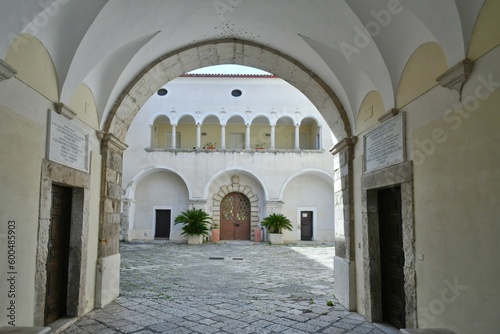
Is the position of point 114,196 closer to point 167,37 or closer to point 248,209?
point 167,37

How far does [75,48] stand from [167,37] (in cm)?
165

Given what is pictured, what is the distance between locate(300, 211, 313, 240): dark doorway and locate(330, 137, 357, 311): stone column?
43.1ft

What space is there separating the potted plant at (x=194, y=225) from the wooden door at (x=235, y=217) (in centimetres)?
210

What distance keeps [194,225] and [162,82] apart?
11293 mm

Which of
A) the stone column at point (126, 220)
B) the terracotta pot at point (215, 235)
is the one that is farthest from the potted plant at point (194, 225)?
the stone column at point (126, 220)

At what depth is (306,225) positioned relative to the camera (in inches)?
784

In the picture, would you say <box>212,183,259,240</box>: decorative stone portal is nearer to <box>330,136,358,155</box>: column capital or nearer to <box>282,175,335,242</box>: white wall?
<box>282,175,335,242</box>: white wall

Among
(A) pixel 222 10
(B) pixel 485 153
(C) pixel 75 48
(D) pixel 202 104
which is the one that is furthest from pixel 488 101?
(D) pixel 202 104

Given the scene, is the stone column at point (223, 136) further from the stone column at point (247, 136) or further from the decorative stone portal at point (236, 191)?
the decorative stone portal at point (236, 191)

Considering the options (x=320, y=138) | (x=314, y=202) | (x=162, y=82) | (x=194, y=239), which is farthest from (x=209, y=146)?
(x=162, y=82)

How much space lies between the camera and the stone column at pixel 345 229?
605cm

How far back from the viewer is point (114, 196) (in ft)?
21.6

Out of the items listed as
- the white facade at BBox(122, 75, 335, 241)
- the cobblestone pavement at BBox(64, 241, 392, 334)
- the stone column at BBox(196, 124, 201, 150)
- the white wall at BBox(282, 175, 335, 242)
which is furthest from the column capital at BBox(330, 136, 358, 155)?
the stone column at BBox(196, 124, 201, 150)

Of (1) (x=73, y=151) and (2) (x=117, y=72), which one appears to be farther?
(2) (x=117, y=72)
